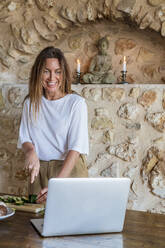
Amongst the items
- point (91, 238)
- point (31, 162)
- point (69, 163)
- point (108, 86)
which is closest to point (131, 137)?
point (108, 86)

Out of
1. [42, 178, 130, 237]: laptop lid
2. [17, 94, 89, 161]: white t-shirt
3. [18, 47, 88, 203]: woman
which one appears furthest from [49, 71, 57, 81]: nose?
[42, 178, 130, 237]: laptop lid

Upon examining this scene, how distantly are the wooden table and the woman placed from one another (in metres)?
0.57

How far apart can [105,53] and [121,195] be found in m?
2.08

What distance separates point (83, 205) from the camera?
103cm

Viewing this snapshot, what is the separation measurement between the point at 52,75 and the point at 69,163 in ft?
1.67

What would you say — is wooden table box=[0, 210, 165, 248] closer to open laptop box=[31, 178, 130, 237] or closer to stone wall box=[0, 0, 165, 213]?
open laptop box=[31, 178, 130, 237]

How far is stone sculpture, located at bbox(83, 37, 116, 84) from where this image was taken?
2.76 meters

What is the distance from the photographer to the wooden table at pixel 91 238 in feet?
3.18

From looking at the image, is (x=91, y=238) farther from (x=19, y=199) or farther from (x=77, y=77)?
(x=77, y=77)

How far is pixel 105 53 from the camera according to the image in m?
2.94

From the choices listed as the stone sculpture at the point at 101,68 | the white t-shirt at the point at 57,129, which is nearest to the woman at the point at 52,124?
the white t-shirt at the point at 57,129

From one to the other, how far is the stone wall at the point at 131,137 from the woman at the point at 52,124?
657mm

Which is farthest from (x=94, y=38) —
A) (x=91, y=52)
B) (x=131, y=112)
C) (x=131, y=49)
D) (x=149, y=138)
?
(x=149, y=138)

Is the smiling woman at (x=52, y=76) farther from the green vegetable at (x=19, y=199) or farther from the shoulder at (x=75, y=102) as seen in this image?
the green vegetable at (x=19, y=199)
